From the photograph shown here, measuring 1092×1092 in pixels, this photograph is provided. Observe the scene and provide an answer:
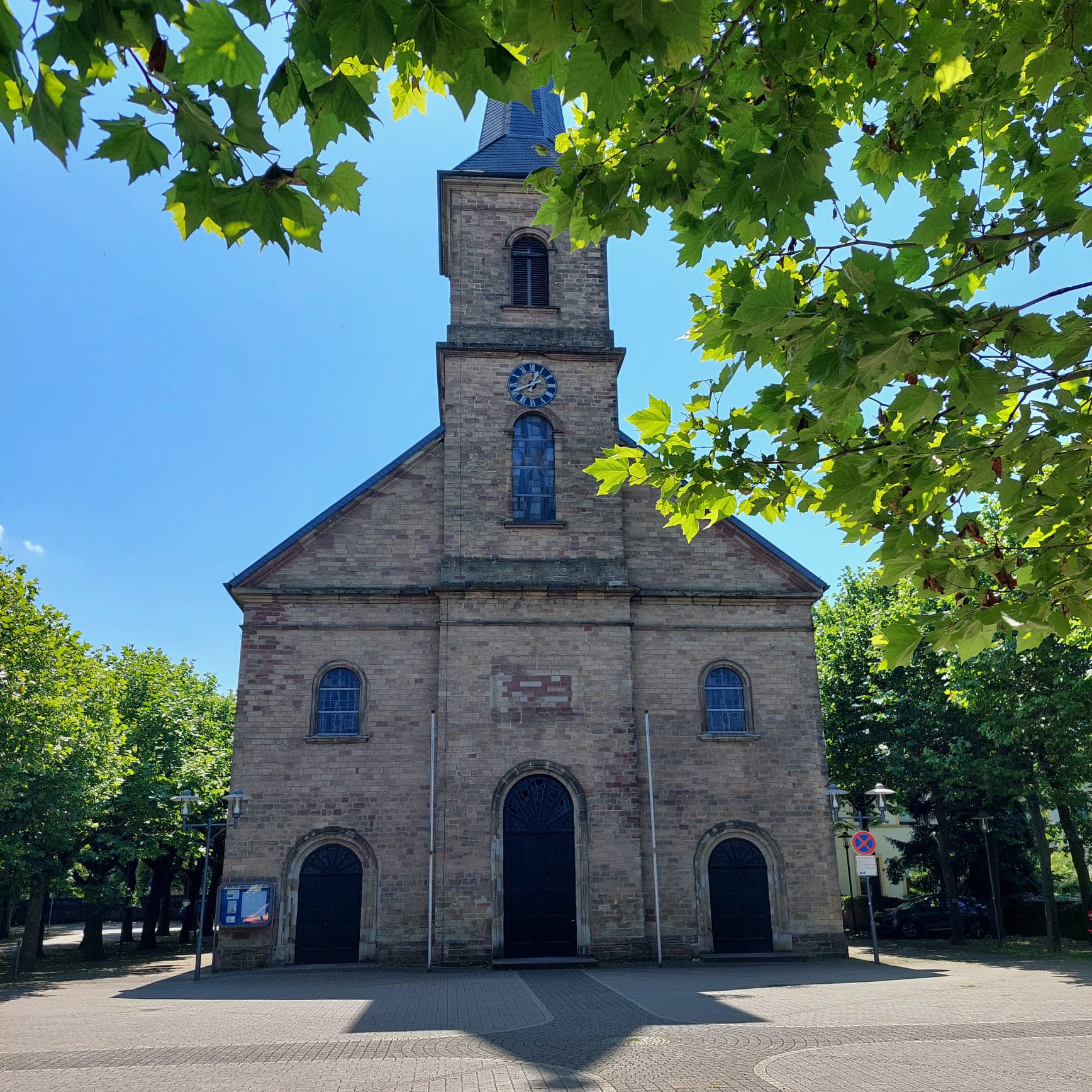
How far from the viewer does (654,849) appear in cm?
1953

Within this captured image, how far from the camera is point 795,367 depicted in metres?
4.35

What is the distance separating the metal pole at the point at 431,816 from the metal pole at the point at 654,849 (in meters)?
4.55

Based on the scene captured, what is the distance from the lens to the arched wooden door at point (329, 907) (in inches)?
736

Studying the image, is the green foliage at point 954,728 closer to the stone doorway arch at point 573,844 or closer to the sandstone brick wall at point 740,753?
the sandstone brick wall at point 740,753

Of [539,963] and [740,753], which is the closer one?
[539,963]

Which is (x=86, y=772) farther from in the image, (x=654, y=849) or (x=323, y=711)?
(x=654, y=849)

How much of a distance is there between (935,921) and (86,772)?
25974mm

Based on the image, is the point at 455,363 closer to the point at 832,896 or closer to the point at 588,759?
the point at 588,759

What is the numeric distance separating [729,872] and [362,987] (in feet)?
26.7

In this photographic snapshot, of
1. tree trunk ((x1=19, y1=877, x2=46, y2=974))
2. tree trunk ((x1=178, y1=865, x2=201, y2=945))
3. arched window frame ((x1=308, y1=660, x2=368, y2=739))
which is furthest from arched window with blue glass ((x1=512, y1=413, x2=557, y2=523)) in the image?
tree trunk ((x1=178, y1=865, x2=201, y2=945))

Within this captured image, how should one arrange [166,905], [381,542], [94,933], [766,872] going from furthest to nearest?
[166,905]
[94,933]
[381,542]
[766,872]

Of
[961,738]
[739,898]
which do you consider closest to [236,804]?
[739,898]

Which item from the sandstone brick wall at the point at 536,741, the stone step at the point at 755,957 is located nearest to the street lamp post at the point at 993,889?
the stone step at the point at 755,957

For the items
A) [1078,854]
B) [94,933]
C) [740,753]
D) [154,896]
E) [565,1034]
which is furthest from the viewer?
[154,896]
